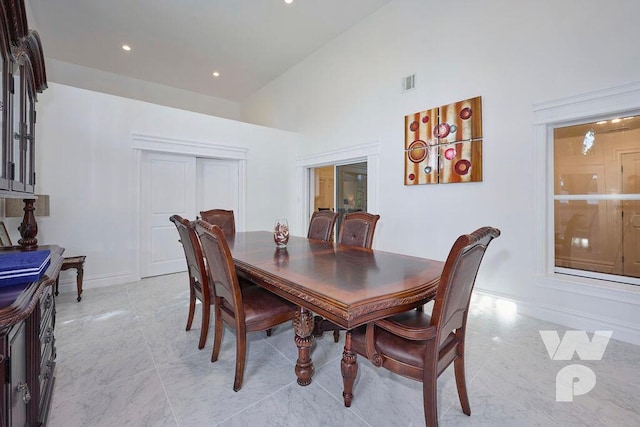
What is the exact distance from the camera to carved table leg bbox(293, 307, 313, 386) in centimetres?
156

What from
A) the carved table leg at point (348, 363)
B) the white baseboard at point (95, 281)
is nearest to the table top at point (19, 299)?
the carved table leg at point (348, 363)

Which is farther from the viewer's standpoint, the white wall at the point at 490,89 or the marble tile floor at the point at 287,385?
the white wall at the point at 490,89

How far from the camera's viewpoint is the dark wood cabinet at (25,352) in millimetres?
798

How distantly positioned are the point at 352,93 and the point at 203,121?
7.90 ft

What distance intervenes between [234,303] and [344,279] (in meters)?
0.67

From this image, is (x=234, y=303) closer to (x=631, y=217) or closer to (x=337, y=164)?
(x=631, y=217)

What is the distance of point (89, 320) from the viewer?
2.58 metres

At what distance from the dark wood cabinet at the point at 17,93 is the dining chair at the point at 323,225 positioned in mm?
2288

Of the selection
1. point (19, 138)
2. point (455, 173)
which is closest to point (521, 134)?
point (455, 173)

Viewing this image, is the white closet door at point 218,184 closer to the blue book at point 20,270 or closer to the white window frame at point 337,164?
the white window frame at point 337,164

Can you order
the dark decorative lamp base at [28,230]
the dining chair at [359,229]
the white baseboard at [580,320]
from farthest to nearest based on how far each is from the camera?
the dining chair at [359,229] < the white baseboard at [580,320] < the dark decorative lamp base at [28,230]

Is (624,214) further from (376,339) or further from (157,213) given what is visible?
(157,213)

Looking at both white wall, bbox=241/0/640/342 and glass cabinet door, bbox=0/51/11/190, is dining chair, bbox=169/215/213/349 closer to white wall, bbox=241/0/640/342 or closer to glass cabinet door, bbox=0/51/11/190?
glass cabinet door, bbox=0/51/11/190

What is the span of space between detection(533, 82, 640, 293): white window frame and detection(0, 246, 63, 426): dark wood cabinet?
3.42 m
